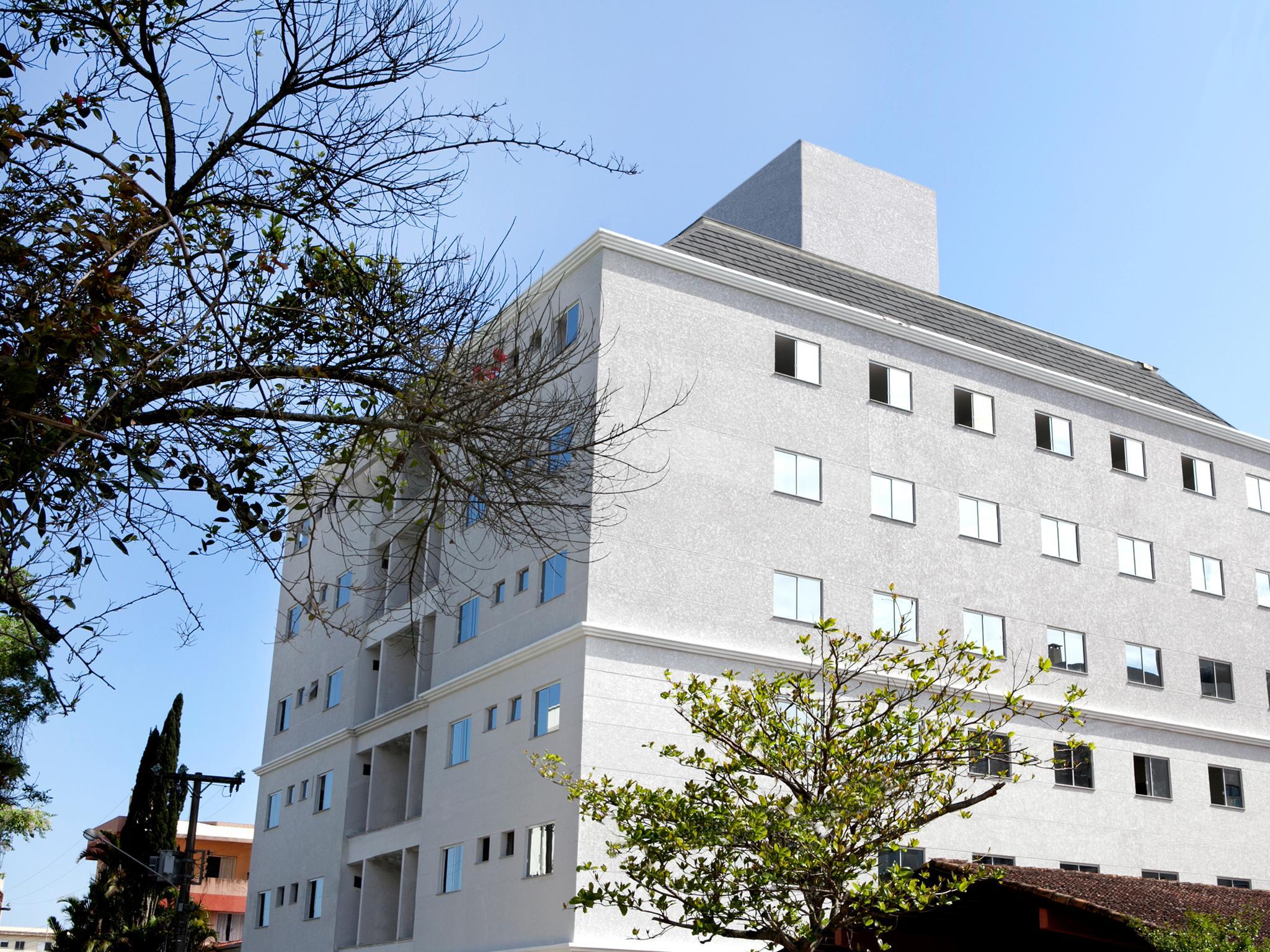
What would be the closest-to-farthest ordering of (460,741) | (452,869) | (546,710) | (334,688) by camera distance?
(546,710) < (452,869) < (460,741) < (334,688)

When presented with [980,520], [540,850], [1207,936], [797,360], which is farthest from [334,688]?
[1207,936]

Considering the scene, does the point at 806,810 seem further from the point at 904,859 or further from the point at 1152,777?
the point at 1152,777

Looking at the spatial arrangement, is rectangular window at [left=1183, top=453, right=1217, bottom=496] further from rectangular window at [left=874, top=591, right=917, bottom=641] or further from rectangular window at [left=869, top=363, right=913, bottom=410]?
rectangular window at [left=874, top=591, right=917, bottom=641]

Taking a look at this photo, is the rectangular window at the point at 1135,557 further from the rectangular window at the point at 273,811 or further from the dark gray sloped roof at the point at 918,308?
the rectangular window at the point at 273,811

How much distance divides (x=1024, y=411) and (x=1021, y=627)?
5612 millimetres

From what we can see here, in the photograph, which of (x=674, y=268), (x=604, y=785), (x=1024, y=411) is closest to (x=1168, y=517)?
(x=1024, y=411)

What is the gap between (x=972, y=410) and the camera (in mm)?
34188

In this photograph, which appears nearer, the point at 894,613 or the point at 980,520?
the point at 894,613

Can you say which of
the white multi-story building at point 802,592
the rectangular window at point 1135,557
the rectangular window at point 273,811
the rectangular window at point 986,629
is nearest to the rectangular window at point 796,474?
the white multi-story building at point 802,592

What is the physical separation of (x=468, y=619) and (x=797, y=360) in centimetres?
966

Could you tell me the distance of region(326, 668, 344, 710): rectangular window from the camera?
128 feet

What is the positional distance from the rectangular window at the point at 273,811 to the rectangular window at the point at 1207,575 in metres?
26.1

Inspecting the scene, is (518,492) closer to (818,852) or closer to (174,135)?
(174,135)

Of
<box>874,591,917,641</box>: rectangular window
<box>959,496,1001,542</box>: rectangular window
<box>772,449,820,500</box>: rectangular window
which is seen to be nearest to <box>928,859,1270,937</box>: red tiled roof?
<box>874,591,917,641</box>: rectangular window
